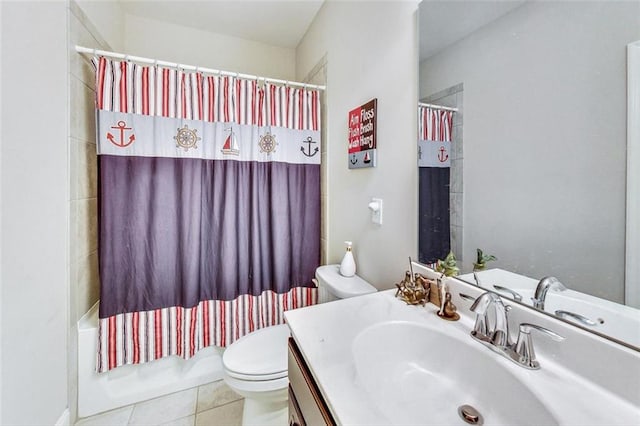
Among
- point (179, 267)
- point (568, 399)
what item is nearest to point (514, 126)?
point (568, 399)

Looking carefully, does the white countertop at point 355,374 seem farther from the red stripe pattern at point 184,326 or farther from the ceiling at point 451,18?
the red stripe pattern at point 184,326

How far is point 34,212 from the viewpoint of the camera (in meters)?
1.08

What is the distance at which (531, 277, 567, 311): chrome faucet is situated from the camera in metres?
0.66

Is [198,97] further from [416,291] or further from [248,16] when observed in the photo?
[416,291]

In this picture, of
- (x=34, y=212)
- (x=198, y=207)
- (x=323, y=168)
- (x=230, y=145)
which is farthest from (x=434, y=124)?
(x=34, y=212)

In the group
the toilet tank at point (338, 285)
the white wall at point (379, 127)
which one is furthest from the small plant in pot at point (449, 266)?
the toilet tank at point (338, 285)

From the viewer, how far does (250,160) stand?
174 cm

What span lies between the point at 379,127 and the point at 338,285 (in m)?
0.83

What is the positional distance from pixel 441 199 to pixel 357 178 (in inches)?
22.5

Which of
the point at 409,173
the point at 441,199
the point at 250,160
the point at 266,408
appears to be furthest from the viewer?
the point at 250,160

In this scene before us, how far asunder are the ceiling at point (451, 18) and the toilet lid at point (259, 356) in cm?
148

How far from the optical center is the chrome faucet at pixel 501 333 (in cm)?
62

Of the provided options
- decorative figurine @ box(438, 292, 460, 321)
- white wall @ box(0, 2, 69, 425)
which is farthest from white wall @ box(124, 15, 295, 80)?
decorative figurine @ box(438, 292, 460, 321)

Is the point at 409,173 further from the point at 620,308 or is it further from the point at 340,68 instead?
the point at 340,68
